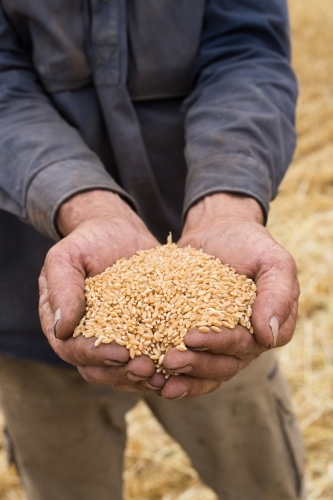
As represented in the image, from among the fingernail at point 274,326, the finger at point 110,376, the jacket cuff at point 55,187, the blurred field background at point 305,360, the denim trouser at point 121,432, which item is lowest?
the blurred field background at point 305,360

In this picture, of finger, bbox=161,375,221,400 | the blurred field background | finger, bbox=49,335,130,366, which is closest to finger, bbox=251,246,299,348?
finger, bbox=161,375,221,400

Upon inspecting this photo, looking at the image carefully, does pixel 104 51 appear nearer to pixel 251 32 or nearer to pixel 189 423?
pixel 251 32

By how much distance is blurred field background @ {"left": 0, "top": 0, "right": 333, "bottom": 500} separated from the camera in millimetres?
2291

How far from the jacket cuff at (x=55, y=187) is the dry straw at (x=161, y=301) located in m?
0.17

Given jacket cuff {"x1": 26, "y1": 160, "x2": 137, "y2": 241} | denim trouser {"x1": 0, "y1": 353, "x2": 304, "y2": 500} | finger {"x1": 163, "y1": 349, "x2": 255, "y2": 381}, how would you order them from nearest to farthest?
finger {"x1": 163, "y1": 349, "x2": 255, "y2": 381} < jacket cuff {"x1": 26, "y1": 160, "x2": 137, "y2": 241} < denim trouser {"x1": 0, "y1": 353, "x2": 304, "y2": 500}

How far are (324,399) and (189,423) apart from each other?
103 centimetres

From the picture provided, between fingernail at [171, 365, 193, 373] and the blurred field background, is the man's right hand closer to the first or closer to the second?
fingernail at [171, 365, 193, 373]

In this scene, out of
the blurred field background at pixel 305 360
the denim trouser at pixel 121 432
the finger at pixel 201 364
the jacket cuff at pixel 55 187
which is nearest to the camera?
the finger at pixel 201 364

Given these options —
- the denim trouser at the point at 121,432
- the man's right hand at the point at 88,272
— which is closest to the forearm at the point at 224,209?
the man's right hand at the point at 88,272

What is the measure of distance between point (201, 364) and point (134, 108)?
0.71 meters

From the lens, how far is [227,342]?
109 centimetres

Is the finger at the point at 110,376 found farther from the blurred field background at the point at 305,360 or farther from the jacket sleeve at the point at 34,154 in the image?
the blurred field background at the point at 305,360

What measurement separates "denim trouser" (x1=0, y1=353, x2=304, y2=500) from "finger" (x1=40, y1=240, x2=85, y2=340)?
18.4 inches

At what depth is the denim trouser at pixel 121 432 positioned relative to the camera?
1.60 meters
